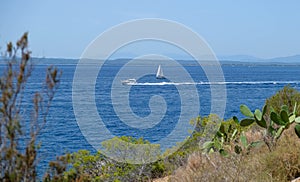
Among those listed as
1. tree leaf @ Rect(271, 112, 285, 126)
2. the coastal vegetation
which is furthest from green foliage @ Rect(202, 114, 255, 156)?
tree leaf @ Rect(271, 112, 285, 126)

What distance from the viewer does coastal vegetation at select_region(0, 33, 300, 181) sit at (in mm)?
2703

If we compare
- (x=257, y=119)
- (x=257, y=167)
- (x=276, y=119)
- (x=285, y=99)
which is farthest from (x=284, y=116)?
(x=285, y=99)

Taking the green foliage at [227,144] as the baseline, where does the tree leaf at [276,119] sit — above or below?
above

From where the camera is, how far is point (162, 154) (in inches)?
348

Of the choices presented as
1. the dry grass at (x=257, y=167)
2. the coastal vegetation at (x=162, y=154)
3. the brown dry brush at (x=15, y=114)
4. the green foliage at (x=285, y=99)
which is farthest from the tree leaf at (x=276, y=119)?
the brown dry brush at (x=15, y=114)

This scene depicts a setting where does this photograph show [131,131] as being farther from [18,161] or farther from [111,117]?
[18,161]

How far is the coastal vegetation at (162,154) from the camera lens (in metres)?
2.70

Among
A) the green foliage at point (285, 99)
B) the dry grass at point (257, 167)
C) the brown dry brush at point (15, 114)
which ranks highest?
the brown dry brush at point (15, 114)

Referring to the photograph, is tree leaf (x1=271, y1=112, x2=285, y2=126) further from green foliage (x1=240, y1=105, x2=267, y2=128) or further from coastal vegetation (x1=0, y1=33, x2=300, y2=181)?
green foliage (x1=240, y1=105, x2=267, y2=128)

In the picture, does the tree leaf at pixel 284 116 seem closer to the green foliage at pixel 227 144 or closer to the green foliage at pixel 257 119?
the green foliage at pixel 257 119

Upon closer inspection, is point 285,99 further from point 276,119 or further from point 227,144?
point 276,119

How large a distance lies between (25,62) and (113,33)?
449 centimetres

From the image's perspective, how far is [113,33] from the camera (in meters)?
7.11

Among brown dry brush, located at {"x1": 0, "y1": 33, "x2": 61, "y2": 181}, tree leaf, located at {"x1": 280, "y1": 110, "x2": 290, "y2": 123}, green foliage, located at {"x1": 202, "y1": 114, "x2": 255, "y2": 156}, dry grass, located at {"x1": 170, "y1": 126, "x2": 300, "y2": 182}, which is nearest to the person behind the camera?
brown dry brush, located at {"x1": 0, "y1": 33, "x2": 61, "y2": 181}
